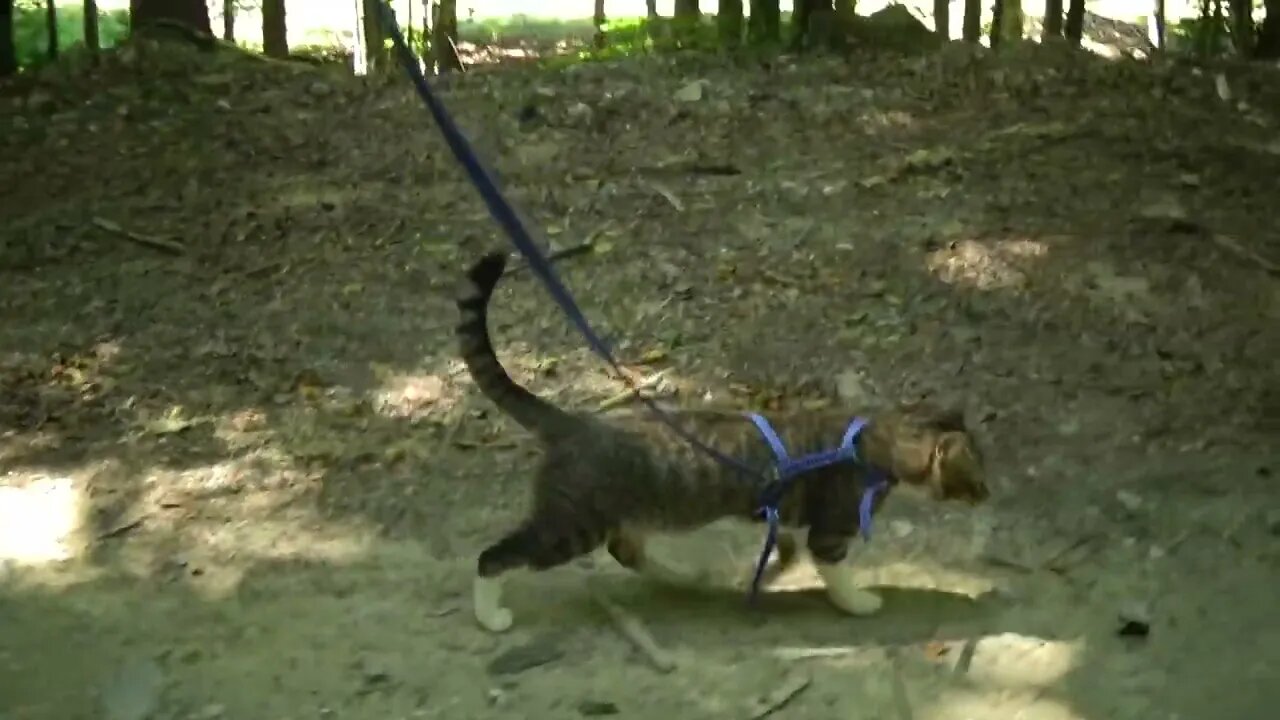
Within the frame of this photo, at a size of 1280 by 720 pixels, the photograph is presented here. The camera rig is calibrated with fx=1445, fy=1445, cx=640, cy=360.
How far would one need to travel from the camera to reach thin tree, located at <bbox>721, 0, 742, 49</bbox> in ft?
43.7

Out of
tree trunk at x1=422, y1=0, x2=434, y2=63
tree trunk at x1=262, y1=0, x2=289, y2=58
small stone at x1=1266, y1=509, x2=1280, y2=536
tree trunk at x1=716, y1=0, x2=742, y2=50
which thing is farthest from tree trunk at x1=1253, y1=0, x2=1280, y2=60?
tree trunk at x1=262, y1=0, x2=289, y2=58

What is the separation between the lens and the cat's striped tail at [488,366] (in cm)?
439

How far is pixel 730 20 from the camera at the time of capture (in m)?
13.8

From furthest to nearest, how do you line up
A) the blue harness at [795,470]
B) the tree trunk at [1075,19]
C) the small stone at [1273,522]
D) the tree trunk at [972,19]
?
1. the tree trunk at [972,19]
2. the tree trunk at [1075,19]
3. the small stone at [1273,522]
4. the blue harness at [795,470]

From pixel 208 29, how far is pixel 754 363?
7.37m

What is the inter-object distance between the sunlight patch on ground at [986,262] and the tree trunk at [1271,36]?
492 cm

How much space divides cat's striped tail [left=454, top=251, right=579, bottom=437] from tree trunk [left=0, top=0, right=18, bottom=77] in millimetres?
7781

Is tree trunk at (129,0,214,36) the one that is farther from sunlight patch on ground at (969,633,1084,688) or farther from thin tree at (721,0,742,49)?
sunlight patch on ground at (969,633,1084,688)

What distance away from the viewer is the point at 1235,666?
4.09m

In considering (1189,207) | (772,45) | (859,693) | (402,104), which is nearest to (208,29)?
(402,104)

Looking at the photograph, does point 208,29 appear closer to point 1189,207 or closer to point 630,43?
point 630,43

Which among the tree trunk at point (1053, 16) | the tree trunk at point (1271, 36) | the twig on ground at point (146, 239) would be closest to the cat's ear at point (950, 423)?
the twig on ground at point (146, 239)

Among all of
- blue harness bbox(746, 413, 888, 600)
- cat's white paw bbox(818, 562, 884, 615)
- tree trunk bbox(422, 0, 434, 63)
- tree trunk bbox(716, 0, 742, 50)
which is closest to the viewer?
blue harness bbox(746, 413, 888, 600)

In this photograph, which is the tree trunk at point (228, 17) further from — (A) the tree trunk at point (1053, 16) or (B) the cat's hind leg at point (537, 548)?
(B) the cat's hind leg at point (537, 548)
